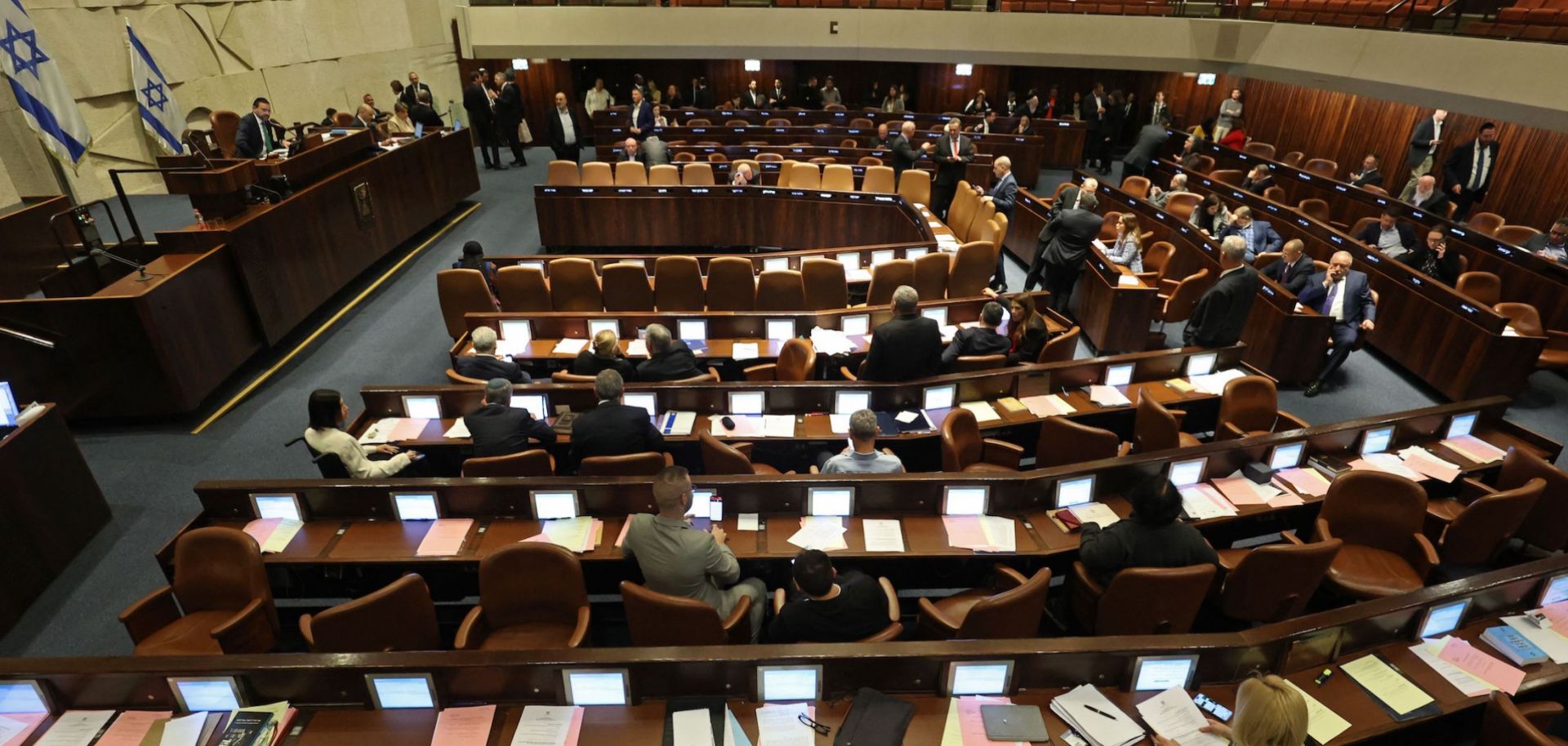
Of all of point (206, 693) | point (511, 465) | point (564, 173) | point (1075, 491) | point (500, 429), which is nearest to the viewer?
point (206, 693)

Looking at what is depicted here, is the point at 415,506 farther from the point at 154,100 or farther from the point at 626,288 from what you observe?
the point at 154,100

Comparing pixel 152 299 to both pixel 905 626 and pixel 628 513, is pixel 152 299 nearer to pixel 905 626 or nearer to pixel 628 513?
pixel 628 513

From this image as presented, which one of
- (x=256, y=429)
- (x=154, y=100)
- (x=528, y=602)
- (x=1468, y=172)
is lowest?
(x=256, y=429)

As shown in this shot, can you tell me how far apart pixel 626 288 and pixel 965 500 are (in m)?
4.37

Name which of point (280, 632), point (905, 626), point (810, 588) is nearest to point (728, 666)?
point (810, 588)

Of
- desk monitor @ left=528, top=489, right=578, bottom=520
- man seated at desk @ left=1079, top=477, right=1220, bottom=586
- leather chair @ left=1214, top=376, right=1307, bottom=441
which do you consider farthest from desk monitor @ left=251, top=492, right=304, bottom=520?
leather chair @ left=1214, top=376, right=1307, bottom=441

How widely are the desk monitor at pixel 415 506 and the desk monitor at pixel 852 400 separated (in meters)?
2.55

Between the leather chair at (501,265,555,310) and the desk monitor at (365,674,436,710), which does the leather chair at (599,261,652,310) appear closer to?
the leather chair at (501,265,555,310)

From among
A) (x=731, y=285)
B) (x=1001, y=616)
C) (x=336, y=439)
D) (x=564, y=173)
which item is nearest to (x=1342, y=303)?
(x=731, y=285)

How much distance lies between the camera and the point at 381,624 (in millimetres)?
3334

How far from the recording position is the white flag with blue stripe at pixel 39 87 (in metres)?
8.59

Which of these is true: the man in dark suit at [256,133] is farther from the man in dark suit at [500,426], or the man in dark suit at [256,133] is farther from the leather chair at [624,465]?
the leather chair at [624,465]

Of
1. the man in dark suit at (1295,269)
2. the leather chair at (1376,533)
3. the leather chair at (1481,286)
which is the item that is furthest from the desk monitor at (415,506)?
the leather chair at (1481,286)

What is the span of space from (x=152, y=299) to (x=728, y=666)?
5.87 m
